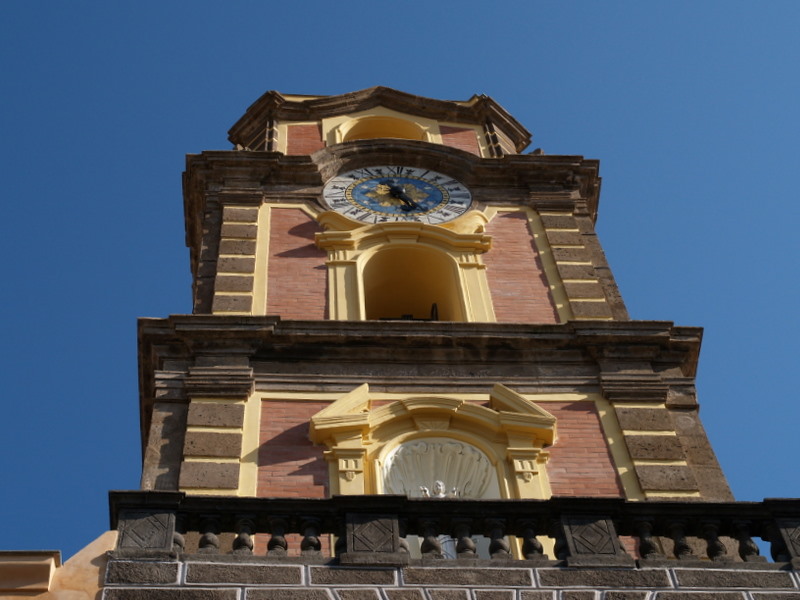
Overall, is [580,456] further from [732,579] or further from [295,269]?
[295,269]

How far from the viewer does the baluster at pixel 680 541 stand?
1271 centimetres

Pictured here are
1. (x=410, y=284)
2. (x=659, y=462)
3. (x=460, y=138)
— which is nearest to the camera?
(x=659, y=462)

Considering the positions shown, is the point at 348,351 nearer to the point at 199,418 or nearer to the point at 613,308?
the point at 199,418

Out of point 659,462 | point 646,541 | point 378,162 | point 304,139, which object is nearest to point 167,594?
point 646,541

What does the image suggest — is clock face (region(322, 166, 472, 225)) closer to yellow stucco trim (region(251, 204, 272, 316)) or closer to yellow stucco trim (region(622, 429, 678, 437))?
yellow stucco trim (region(251, 204, 272, 316))

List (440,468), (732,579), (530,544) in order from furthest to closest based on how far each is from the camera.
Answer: (440,468), (530,544), (732,579)

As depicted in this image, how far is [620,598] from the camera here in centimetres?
1202

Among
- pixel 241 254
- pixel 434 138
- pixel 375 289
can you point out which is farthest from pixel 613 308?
pixel 434 138

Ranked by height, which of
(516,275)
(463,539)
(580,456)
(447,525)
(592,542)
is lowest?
(592,542)

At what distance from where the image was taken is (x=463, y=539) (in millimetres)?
12586

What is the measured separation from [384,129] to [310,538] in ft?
58.8

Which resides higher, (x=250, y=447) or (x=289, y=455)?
(x=250, y=447)

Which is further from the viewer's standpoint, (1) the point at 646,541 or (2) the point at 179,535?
(1) the point at 646,541

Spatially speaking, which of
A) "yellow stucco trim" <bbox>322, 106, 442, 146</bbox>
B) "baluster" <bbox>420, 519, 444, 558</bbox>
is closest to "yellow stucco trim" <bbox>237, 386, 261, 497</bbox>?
"baluster" <bbox>420, 519, 444, 558</bbox>
